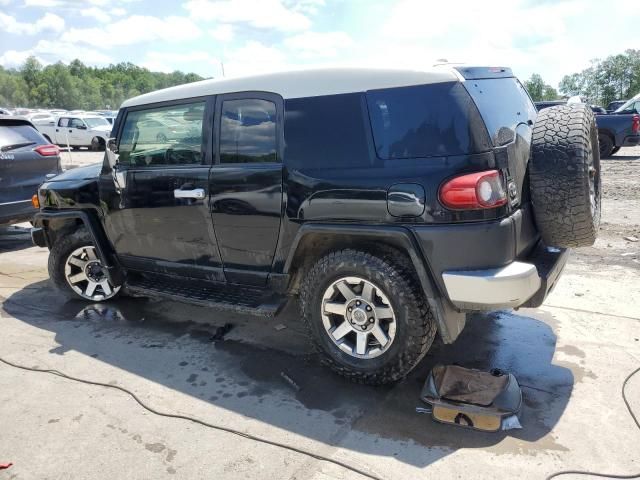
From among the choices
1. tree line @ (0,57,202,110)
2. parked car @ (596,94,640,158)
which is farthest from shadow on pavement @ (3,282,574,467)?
tree line @ (0,57,202,110)

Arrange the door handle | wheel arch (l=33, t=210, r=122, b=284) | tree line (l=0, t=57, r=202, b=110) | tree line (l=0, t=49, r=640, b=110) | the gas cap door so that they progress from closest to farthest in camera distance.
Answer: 1. the gas cap door
2. the door handle
3. wheel arch (l=33, t=210, r=122, b=284)
4. tree line (l=0, t=49, r=640, b=110)
5. tree line (l=0, t=57, r=202, b=110)

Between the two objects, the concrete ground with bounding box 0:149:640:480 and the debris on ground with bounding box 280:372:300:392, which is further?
the debris on ground with bounding box 280:372:300:392

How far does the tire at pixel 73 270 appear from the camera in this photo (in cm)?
491

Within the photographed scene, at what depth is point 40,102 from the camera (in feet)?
283

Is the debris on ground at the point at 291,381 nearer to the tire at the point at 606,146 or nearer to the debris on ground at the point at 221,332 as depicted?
the debris on ground at the point at 221,332

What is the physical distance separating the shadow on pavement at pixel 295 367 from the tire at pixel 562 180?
984 mm

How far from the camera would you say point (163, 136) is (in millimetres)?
4184

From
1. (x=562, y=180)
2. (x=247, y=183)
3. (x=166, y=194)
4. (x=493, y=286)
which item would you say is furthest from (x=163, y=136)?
(x=562, y=180)

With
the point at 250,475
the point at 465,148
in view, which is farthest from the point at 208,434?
the point at 465,148

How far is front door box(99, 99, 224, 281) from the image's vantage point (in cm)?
391

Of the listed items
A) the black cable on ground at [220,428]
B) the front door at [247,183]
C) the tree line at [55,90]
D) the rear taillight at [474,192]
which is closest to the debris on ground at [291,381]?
the black cable on ground at [220,428]

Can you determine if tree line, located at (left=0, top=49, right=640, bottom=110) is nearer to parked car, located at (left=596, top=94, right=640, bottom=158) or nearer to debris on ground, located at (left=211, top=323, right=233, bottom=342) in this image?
parked car, located at (left=596, top=94, right=640, bottom=158)

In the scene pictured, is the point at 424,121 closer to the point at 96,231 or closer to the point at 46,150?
the point at 96,231

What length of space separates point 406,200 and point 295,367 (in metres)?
1.50
